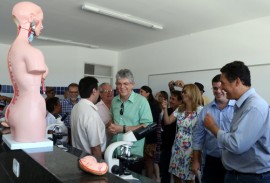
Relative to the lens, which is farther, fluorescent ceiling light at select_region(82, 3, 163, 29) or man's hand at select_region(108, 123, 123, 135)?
fluorescent ceiling light at select_region(82, 3, 163, 29)

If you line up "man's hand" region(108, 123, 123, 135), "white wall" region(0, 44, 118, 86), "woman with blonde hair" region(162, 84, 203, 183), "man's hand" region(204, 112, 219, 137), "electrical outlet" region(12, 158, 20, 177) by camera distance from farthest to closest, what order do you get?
"white wall" region(0, 44, 118, 86), "woman with blonde hair" region(162, 84, 203, 183), "man's hand" region(108, 123, 123, 135), "man's hand" region(204, 112, 219, 137), "electrical outlet" region(12, 158, 20, 177)

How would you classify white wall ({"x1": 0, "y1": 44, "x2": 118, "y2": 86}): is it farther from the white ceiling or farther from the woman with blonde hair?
the woman with blonde hair

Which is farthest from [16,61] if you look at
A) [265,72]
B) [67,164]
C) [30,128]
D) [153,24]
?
[265,72]

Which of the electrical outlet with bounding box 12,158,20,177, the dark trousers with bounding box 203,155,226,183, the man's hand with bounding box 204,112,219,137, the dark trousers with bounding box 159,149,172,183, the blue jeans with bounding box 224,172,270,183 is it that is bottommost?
the dark trousers with bounding box 159,149,172,183

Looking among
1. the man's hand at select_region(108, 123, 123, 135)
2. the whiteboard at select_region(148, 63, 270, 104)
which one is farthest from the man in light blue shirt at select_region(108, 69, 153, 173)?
the whiteboard at select_region(148, 63, 270, 104)

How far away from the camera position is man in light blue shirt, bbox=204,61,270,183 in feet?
4.47

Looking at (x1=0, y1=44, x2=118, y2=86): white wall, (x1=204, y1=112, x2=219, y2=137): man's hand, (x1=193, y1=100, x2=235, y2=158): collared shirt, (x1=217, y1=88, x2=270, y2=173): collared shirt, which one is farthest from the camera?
A: (x1=0, y1=44, x2=118, y2=86): white wall

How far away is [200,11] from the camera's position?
3.43 m

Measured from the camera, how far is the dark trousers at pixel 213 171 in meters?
1.96

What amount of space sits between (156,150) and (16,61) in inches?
108

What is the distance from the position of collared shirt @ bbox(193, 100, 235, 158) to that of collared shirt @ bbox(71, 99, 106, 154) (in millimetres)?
781

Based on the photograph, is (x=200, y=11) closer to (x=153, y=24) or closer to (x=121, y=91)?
(x=153, y=24)

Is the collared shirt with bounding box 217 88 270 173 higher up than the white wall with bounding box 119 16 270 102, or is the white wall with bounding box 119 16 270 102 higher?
the white wall with bounding box 119 16 270 102

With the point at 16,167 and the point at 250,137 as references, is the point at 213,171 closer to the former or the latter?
the point at 250,137
